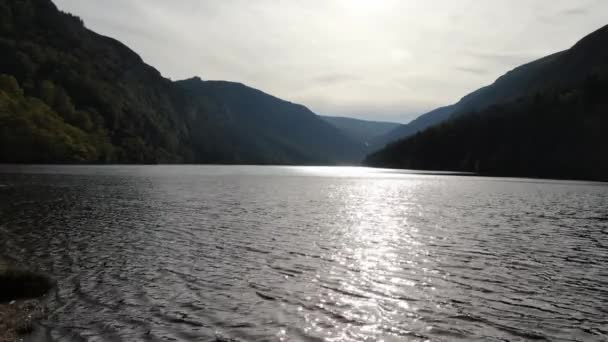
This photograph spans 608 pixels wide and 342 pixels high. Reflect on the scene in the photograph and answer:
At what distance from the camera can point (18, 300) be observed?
19812mm

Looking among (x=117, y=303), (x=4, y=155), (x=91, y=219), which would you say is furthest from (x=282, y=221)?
(x=4, y=155)

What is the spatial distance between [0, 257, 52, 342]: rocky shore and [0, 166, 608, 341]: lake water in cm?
87

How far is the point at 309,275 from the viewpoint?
25750 millimetres

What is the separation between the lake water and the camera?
17469mm

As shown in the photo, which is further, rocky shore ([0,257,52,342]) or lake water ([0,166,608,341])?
lake water ([0,166,608,341])

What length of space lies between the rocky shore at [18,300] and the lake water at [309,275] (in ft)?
2.86

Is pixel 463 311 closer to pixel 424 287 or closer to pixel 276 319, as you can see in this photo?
pixel 424 287

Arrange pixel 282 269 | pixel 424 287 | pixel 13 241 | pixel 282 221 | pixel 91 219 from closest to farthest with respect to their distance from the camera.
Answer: pixel 424 287
pixel 282 269
pixel 13 241
pixel 91 219
pixel 282 221

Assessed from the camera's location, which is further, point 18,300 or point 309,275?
point 309,275

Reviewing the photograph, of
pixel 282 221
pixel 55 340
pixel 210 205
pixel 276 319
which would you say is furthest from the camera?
pixel 210 205

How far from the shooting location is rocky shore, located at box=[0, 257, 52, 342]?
15930 mm

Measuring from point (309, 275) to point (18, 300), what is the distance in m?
15.0

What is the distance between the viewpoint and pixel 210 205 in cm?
6425

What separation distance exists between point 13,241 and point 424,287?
3117cm
